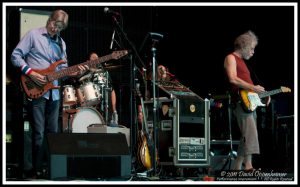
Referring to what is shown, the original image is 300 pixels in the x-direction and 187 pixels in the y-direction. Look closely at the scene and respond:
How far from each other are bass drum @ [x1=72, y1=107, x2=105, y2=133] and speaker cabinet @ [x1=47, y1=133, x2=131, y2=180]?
2.36 meters

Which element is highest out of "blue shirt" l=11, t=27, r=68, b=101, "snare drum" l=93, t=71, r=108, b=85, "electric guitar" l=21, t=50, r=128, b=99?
"blue shirt" l=11, t=27, r=68, b=101

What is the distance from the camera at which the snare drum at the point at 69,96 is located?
7.88 m

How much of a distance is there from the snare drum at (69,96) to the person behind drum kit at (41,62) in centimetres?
191

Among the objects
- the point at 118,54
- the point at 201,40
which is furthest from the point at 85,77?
the point at 118,54

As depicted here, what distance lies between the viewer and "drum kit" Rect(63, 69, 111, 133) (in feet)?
25.9

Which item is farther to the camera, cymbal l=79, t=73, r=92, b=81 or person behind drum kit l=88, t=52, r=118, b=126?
cymbal l=79, t=73, r=92, b=81

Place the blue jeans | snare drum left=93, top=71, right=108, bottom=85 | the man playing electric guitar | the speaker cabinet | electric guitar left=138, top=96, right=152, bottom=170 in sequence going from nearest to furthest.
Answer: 1. the speaker cabinet
2. the blue jeans
3. the man playing electric guitar
4. electric guitar left=138, top=96, right=152, bottom=170
5. snare drum left=93, top=71, right=108, bottom=85

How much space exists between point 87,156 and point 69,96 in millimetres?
2739

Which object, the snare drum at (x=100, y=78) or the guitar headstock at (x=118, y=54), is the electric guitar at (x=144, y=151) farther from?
the snare drum at (x=100, y=78)

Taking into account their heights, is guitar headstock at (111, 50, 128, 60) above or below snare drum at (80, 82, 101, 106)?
above

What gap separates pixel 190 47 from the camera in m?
8.91

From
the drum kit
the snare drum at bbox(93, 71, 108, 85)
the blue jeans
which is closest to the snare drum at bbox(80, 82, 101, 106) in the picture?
the drum kit

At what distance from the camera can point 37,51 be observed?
19.1 ft

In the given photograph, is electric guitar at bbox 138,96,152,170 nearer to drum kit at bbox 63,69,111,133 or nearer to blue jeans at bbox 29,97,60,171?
drum kit at bbox 63,69,111,133
